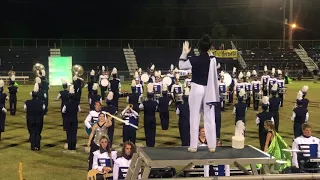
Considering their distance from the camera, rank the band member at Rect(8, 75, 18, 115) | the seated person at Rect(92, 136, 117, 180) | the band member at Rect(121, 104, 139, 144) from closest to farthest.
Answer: the seated person at Rect(92, 136, 117, 180) → the band member at Rect(121, 104, 139, 144) → the band member at Rect(8, 75, 18, 115)

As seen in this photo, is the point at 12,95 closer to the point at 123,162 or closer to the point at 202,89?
the point at 123,162

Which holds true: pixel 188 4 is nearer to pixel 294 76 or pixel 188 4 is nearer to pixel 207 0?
pixel 207 0

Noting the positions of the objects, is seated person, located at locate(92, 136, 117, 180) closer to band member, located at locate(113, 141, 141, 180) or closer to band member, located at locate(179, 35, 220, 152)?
band member, located at locate(113, 141, 141, 180)

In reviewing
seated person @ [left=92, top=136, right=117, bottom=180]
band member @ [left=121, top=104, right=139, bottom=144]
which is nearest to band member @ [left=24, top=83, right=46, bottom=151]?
band member @ [left=121, top=104, right=139, bottom=144]

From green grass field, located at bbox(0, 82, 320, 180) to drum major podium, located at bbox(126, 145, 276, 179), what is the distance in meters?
5.27

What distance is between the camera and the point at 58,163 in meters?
11.1

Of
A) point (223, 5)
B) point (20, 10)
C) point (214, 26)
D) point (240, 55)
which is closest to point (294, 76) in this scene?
point (240, 55)

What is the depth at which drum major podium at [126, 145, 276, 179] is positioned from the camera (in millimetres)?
4410

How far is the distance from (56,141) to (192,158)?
396 inches

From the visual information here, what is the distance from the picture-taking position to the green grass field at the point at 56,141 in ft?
33.7

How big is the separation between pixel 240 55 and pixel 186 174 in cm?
3916

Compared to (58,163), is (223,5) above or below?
above

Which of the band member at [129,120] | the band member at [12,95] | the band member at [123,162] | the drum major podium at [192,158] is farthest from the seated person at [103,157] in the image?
the band member at [12,95]

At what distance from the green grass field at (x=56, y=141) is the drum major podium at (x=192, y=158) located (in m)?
5.27
